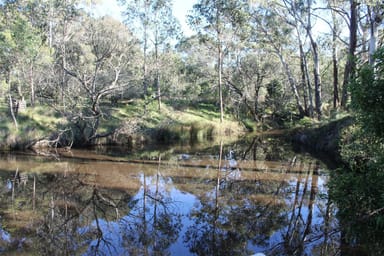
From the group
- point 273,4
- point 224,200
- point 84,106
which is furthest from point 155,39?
point 224,200

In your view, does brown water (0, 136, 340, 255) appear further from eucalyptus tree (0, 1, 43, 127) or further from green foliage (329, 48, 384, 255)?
eucalyptus tree (0, 1, 43, 127)

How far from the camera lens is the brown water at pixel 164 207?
6047mm

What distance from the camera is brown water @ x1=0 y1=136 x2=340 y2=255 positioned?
605 cm

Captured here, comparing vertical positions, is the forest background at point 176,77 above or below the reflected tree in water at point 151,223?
above

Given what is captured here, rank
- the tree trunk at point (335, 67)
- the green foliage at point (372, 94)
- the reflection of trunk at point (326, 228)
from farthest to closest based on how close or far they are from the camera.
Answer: the tree trunk at point (335, 67) < the reflection of trunk at point (326, 228) < the green foliage at point (372, 94)

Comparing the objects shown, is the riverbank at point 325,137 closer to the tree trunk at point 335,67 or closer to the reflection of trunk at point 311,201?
the reflection of trunk at point 311,201

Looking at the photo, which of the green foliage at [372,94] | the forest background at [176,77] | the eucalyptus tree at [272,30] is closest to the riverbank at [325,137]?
the forest background at [176,77]

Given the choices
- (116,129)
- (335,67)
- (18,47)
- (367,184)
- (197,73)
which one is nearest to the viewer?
(367,184)

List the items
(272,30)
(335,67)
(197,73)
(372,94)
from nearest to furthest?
(372,94)
(335,67)
(272,30)
(197,73)

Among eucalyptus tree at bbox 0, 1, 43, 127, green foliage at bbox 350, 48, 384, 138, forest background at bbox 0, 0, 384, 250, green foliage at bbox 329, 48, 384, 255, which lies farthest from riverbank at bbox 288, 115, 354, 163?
eucalyptus tree at bbox 0, 1, 43, 127

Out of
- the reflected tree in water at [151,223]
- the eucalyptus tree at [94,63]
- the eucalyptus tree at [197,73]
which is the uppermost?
the eucalyptus tree at [197,73]

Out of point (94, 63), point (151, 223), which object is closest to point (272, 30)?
point (94, 63)

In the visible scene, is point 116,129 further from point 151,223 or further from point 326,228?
point 326,228

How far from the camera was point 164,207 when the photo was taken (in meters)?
8.23
